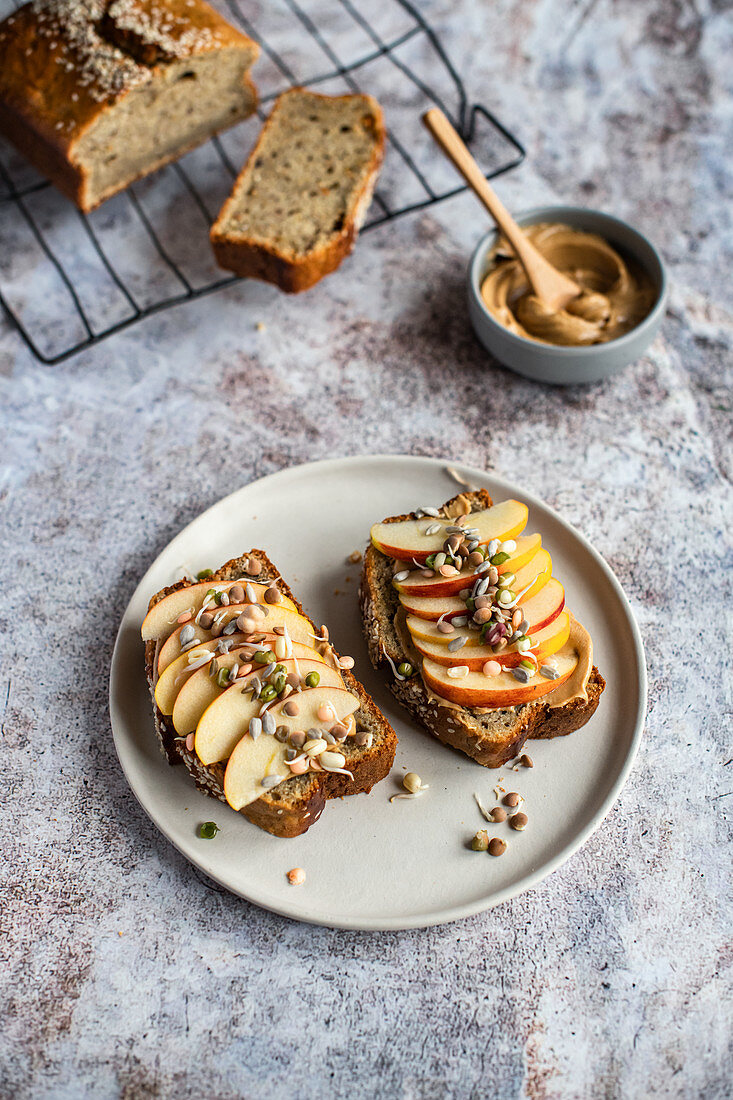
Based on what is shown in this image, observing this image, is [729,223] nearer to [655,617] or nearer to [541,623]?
[655,617]

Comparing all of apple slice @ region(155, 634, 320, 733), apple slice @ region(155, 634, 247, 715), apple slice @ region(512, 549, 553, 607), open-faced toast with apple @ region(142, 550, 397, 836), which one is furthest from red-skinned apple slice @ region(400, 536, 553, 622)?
apple slice @ region(155, 634, 247, 715)

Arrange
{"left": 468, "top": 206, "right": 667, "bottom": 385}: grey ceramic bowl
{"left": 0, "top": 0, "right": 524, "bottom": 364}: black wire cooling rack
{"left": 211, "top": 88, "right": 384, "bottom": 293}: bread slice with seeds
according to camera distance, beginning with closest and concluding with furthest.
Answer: {"left": 468, "top": 206, "right": 667, "bottom": 385}: grey ceramic bowl
{"left": 211, "top": 88, "right": 384, "bottom": 293}: bread slice with seeds
{"left": 0, "top": 0, "right": 524, "bottom": 364}: black wire cooling rack

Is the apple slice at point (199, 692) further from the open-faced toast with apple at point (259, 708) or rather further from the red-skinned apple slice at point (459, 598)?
the red-skinned apple slice at point (459, 598)

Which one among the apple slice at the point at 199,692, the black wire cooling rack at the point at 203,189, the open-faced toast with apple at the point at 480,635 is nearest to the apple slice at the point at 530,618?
the open-faced toast with apple at the point at 480,635

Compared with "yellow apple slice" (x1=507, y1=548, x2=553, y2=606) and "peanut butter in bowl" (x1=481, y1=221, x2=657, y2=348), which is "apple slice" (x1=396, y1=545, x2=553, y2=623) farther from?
"peanut butter in bowl" (x1=481, y1=221, x2=657, y2=348)

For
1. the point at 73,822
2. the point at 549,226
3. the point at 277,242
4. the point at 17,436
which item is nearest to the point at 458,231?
the point at 549,226

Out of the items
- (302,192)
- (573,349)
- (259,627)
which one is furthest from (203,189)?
(259,627)
